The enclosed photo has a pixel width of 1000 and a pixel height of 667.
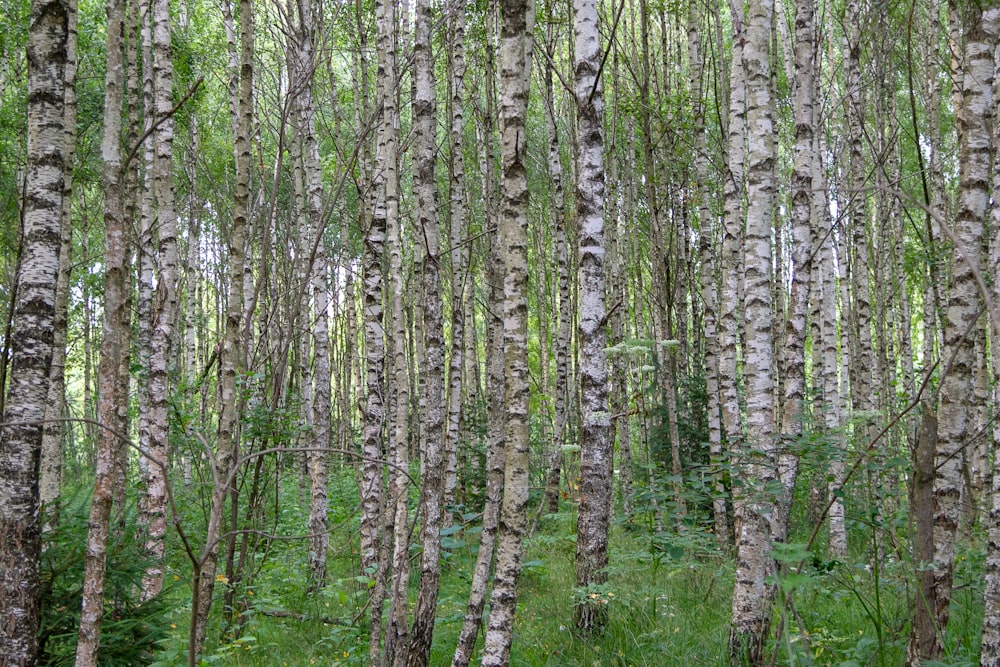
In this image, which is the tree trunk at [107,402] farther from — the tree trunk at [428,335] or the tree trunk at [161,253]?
the tree trunk at [161,253]

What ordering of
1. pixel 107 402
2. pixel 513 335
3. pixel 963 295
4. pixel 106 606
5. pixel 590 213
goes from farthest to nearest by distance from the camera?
pixel 106 606 < pixel 590 213 < pixel 513 335 < pixel 963 295 < pixel 107 402

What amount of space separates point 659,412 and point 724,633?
6140 mm

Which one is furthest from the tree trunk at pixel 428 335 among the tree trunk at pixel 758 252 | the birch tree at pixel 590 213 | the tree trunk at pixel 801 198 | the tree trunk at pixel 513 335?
the tree trunk at pixel 801 198

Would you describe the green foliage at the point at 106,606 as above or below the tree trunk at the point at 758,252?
below

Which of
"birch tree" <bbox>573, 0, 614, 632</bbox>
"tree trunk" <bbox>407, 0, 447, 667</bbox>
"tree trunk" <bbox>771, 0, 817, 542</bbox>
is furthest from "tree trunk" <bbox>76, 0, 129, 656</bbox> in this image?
"tree trunk" <bbox>771, 0, 817, 542</bbox>

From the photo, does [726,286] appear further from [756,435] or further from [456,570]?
[456,570]

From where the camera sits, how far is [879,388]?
13070 millimetres

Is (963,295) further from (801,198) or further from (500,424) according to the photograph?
(500,424)

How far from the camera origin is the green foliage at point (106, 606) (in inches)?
174

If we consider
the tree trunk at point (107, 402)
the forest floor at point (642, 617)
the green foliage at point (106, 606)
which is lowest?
the forest floor at point (642, 617)

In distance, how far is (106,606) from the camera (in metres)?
4.89

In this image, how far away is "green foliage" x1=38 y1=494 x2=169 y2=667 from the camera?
4.42 m

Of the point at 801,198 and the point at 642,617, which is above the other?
the point at 801,198

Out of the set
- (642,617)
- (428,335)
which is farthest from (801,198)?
(642,617)
